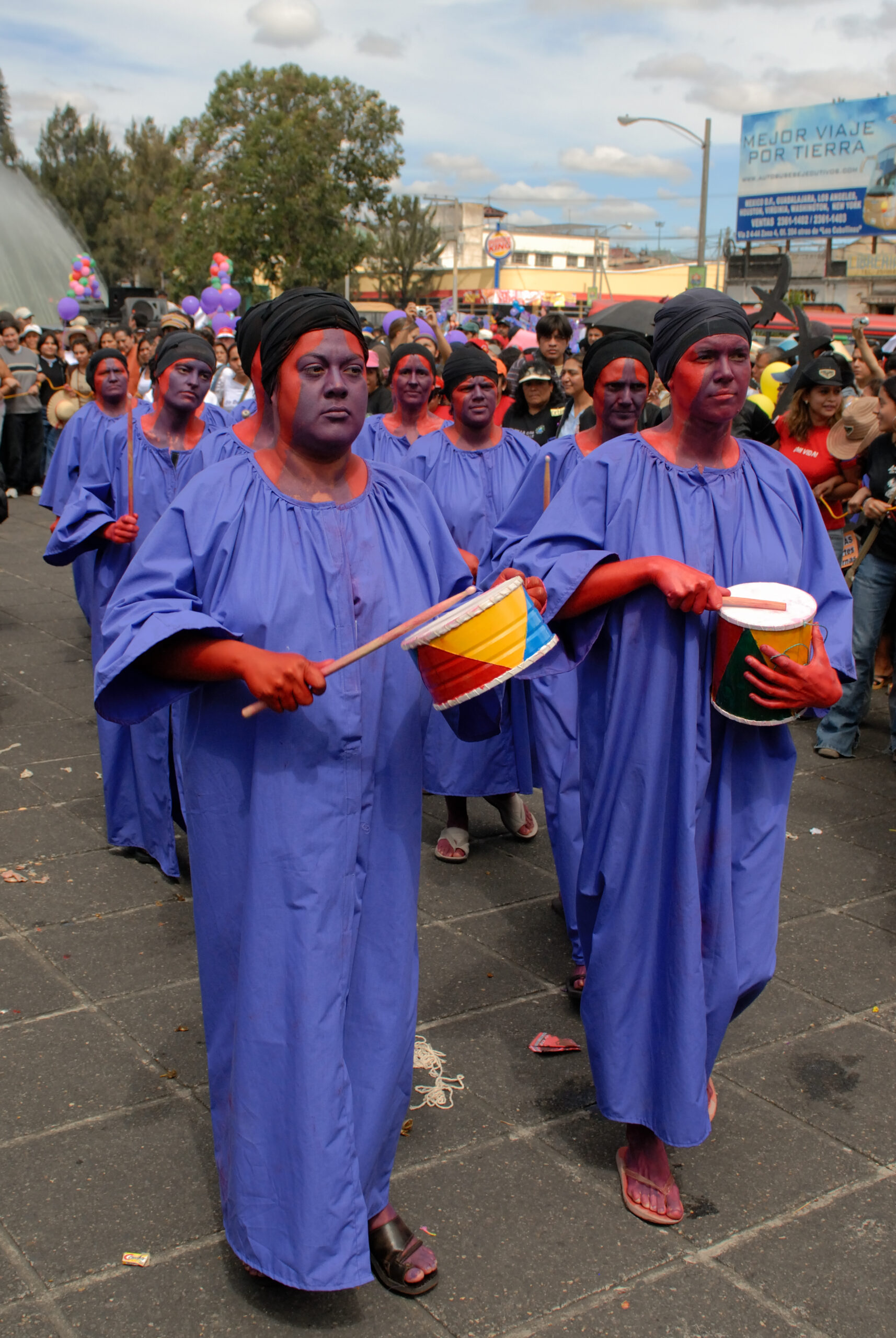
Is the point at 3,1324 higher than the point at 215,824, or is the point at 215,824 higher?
the point at 215,824

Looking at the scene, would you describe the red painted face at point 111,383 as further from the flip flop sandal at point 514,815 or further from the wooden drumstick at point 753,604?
the wooden drumstick at point 753,604

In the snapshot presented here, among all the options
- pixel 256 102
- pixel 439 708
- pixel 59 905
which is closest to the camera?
pixel 439 708

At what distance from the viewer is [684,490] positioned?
3.19 meters

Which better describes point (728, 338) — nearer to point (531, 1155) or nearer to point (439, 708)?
point (439, 708)

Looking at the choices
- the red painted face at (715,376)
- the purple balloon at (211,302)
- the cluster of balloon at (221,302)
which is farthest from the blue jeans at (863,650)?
the purple balloon at (211,302)

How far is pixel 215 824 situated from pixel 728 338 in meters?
1.68

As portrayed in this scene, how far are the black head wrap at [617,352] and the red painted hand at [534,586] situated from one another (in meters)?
1.75

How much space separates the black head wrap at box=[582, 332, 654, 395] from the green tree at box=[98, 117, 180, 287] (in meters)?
65.7

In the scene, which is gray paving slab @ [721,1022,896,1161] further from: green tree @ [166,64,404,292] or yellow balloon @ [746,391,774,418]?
green tree @ [166,64,404,292]

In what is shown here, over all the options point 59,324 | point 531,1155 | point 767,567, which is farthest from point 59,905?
point 59,324

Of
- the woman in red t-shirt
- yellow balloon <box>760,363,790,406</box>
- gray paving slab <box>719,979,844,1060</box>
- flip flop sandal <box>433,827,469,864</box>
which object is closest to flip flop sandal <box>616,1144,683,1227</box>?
gray paving slab <box>719,979,844,1060</box>

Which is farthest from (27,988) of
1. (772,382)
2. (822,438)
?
(772,382)

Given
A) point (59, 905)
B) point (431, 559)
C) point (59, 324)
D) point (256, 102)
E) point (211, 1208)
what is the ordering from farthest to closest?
point (256, 102), point (59, 324), point (59, 905), point (211, 1208), point (431, 559)

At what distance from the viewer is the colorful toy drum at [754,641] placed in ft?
9.40
